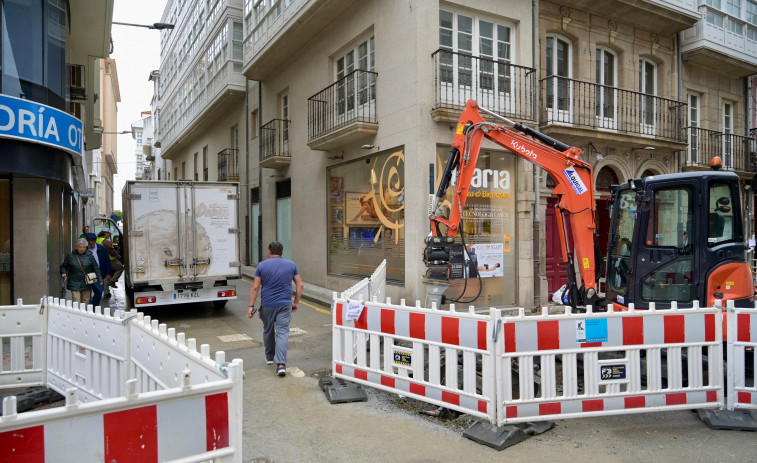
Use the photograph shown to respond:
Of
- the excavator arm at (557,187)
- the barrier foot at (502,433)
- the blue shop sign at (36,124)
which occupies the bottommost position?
the barrier foot at (502,433)

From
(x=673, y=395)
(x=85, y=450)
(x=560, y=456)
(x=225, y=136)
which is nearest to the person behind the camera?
(x=85, y=450)

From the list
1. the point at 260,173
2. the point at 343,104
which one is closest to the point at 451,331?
the point at 343,104

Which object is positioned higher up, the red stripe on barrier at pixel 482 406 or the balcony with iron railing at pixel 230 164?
the balcony with iron railing at pixel 230 164

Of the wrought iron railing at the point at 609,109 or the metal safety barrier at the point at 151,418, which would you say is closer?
the metal safety barrier at the point at 151,418

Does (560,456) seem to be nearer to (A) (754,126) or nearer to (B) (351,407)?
(B) (351,407)

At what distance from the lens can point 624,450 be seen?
4.21 m

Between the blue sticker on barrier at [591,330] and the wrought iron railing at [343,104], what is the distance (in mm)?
8197

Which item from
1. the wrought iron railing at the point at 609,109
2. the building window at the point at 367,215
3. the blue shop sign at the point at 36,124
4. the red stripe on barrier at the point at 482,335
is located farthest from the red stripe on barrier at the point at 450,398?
the wrought iron railing at the point at 609,109

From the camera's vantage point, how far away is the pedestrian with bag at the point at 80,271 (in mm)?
9445

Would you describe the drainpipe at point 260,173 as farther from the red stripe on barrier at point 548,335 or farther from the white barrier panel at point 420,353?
the red stripe on barrier at point 548,335

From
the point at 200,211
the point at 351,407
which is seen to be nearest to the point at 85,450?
the point at 351,407

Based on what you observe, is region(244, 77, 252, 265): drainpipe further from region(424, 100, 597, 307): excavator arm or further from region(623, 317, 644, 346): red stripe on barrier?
region(623, 317, 644, 346): red stripe on barrier

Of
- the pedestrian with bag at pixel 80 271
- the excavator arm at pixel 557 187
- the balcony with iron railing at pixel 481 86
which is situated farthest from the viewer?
the balcony with iron railing at pixel 481 86

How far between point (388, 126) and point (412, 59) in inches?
63.2
